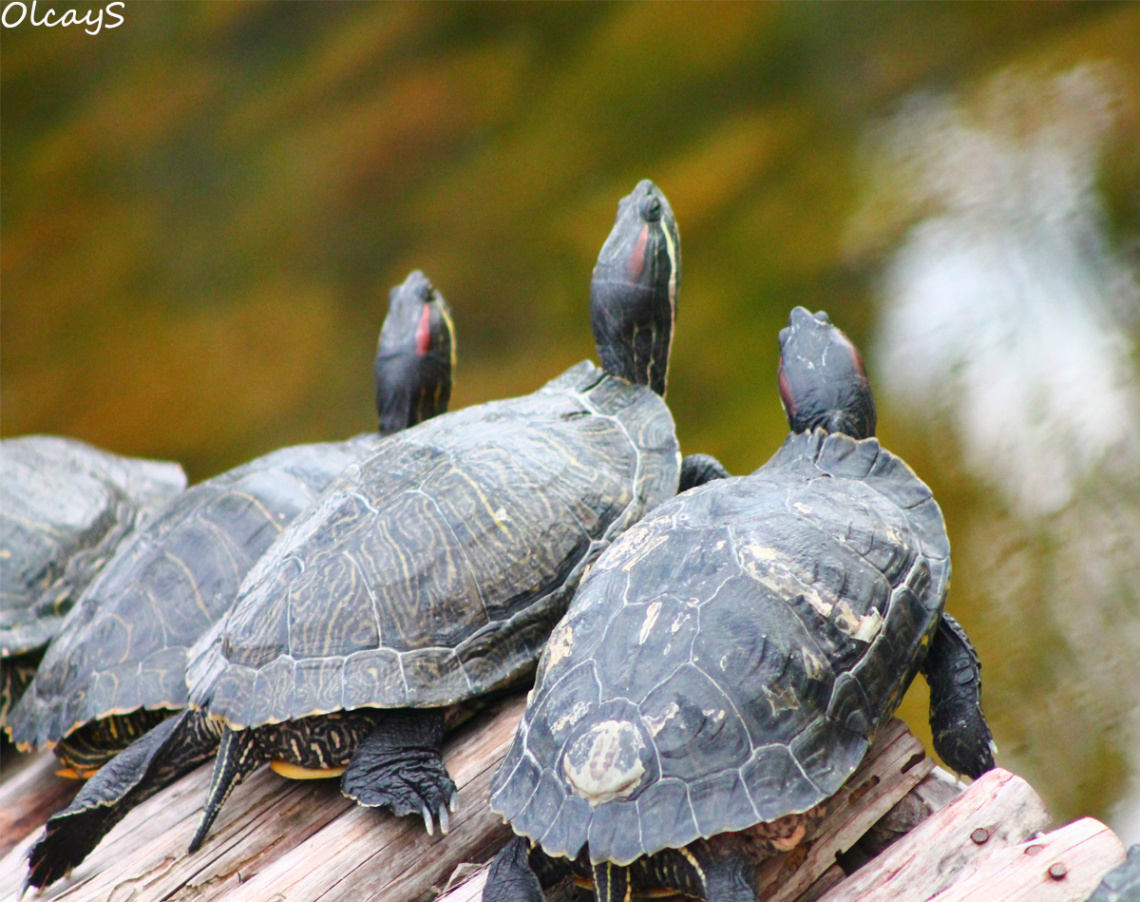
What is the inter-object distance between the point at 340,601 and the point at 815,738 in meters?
1.12

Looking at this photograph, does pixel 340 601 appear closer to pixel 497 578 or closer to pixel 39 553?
pixel 497 578

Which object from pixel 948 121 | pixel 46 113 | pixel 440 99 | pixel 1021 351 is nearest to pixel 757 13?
pixel 948 121

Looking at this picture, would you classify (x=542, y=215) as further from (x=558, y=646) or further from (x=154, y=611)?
(x=558, y=646)

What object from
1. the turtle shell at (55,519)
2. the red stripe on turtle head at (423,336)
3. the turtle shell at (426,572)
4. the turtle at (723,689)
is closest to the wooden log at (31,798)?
the turtle shell at (55,519)

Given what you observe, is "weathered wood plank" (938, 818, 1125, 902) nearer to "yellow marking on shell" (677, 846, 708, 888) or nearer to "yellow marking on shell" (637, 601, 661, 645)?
"yellow marking on shell" (677, 846, 708, 888)

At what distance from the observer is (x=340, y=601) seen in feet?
7.35

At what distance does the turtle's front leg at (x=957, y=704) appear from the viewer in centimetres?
202

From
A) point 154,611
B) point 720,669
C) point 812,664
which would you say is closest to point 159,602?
point 154,611

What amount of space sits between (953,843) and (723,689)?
1.68 ft

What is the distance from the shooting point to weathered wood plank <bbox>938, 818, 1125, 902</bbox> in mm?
1512

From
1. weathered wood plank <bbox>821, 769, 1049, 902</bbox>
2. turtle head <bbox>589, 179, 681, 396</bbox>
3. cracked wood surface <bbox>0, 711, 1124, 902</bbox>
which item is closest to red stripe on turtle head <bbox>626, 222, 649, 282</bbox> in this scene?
turtle head <bbox>589, 179, 681, 396</bbox>

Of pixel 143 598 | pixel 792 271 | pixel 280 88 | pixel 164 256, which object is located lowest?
pixel 792 271

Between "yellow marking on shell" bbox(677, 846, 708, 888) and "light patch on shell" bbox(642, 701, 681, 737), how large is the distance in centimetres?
21

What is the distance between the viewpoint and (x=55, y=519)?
12.3 ft
